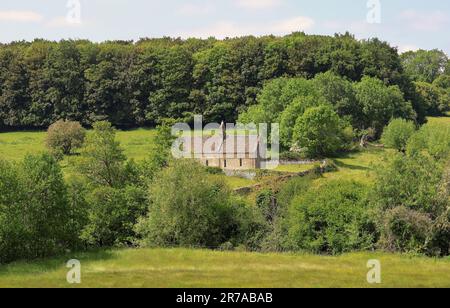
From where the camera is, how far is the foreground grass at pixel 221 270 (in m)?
28.9

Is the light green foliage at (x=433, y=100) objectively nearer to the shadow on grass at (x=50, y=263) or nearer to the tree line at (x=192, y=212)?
the tree line at (x=192, y=212)

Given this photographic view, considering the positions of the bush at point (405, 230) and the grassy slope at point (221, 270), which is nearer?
the grassy slope at point (221, 270)

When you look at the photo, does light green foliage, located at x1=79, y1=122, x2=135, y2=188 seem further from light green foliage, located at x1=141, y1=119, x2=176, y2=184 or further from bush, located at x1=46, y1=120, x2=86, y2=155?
bush, located at x1=46, y1=120, x2=86, y2=155

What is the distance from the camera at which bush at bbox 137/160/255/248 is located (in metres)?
39.9

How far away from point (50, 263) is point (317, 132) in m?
52.2

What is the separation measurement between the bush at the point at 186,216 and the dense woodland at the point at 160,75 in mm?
67111

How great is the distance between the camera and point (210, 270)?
105 ft

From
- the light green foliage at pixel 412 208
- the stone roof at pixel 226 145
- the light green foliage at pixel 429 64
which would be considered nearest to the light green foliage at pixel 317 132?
the stone roof at pixel 226 145

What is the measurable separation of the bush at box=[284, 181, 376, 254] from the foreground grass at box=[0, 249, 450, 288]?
3.08 metres

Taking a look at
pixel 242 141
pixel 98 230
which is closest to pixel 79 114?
pixel 242 141

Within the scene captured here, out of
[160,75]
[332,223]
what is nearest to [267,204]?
[332,223]

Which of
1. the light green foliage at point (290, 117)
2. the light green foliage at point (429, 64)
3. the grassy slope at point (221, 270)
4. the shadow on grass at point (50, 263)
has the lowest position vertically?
the shadow on grass at point (50, 263)

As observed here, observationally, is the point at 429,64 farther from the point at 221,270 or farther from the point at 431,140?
the point at 221,270

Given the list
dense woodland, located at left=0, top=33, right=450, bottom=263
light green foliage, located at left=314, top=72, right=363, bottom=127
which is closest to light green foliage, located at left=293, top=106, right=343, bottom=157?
dense woodland, located at left=0, top=33, right=450, bottom=263
